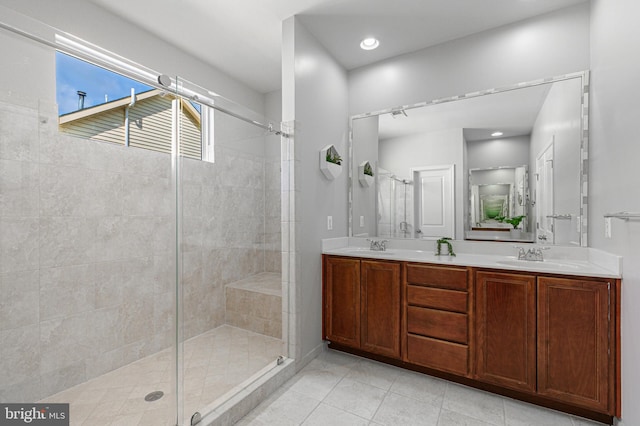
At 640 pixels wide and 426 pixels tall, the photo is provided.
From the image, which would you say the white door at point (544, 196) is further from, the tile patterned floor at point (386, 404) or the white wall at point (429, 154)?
the tile patterned floor at point (386, 404)

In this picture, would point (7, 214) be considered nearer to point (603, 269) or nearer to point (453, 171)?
point (453, 171)

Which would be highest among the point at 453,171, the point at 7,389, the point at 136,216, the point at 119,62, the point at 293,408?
the point at 119,62

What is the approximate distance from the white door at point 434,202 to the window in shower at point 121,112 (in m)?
1.91

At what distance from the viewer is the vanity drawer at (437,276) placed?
2039 mm

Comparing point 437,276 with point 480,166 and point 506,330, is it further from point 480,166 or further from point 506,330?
point 480,166

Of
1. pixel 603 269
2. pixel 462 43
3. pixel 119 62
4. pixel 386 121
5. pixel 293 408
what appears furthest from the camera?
pixel 386 121

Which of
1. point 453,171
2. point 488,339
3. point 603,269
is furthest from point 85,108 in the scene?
point 603,269

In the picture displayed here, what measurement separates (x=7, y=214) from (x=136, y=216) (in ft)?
2.75

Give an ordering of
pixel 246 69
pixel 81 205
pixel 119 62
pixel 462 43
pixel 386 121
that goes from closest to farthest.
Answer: pixel 81 205
pixel 119 62
pixel 462 43
pixel 386 121
pixel 246 69

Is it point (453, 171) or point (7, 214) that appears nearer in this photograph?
point (7, 214)

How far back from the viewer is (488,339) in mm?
1939

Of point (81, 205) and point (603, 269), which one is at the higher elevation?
point (81, 205)
